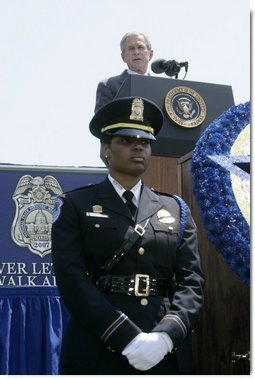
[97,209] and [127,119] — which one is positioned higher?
[127,119]

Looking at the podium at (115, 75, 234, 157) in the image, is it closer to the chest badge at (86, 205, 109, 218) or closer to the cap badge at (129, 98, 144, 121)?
the cap badge at (129, 98, 144, 121)

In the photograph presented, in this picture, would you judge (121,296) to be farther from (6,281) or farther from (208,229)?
(6,281)

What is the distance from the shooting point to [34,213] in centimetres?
425

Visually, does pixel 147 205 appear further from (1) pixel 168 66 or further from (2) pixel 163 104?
(1) pixel 168 66

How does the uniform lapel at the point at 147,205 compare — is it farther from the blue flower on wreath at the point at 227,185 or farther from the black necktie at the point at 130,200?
the blue flower on wreath at the point at 227,185

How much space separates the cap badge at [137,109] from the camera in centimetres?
327

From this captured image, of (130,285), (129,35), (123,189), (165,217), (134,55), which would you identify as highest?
(129,35)

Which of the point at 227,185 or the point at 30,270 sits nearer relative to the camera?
the point at 227,185

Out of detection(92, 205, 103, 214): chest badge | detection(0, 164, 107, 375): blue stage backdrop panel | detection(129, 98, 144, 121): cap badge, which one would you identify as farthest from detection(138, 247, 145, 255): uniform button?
detection(0, 164, 107, 375): blue stage backdrop panel

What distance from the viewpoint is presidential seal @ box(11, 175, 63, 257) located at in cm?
421

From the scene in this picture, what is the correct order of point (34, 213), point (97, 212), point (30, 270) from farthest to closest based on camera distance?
point (34, 213), point (30, 270), point (97, 212)

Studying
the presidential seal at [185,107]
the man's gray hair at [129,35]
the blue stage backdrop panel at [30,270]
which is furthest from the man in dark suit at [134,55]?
the blue stage backdrop panel at [30,270]

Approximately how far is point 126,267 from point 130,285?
0.27 feet

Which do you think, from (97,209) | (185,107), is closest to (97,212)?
(97,209)
